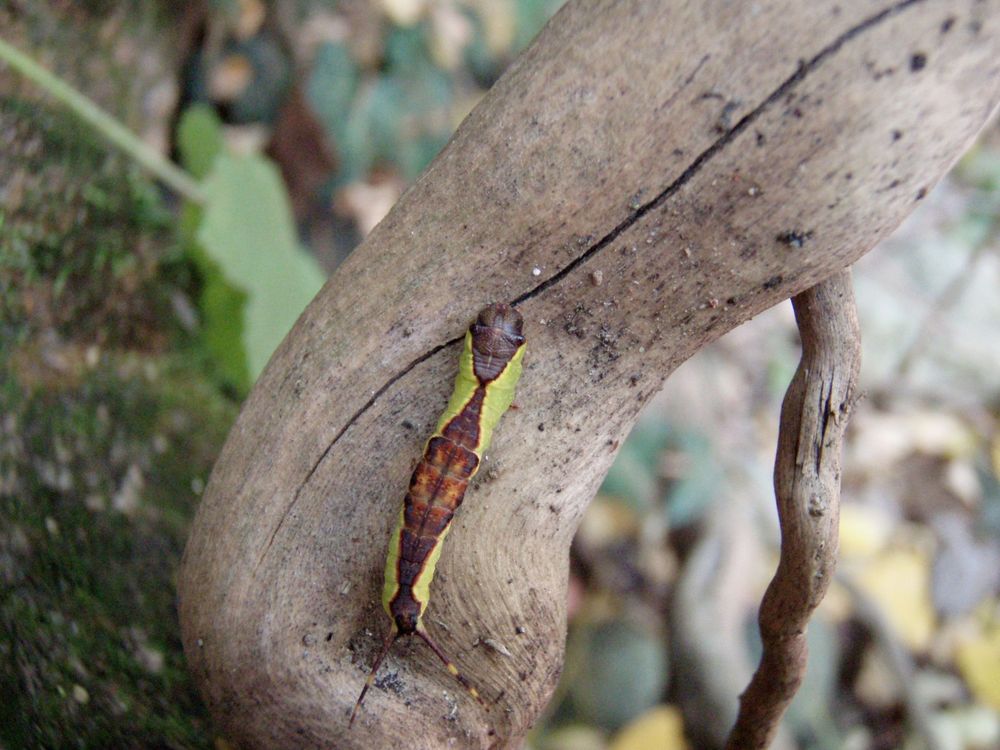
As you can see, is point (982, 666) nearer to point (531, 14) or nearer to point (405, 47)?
point (531, 14)

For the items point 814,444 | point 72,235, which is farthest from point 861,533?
point 72,235

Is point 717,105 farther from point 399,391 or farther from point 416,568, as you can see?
point 416,568

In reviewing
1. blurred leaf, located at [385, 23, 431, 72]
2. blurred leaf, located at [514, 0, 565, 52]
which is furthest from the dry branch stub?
blurred leaf, located at [514, 0, 565, 52]

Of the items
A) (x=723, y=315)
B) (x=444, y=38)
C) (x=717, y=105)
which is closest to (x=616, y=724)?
(x=723, y=315)

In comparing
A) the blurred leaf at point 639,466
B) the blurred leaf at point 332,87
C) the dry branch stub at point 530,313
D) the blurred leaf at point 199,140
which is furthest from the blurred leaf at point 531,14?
the dry branch stub at point 530,313

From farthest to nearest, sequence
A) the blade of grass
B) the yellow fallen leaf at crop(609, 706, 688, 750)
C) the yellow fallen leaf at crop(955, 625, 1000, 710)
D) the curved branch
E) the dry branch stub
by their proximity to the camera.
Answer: the yellow fallen leaf at crop(955, 625, 1000, 710) < the yellow fallen leaf at crop(609, 706, 688, 750) < the blade of grass < the curved branch < the dry branch stub

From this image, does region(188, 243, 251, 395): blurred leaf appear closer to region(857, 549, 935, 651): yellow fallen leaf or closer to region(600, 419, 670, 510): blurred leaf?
region(600, 419, 670, 510): blurred leaf

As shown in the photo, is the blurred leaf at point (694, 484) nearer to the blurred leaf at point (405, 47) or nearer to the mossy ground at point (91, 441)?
the mossy ground at point (91, 441)
